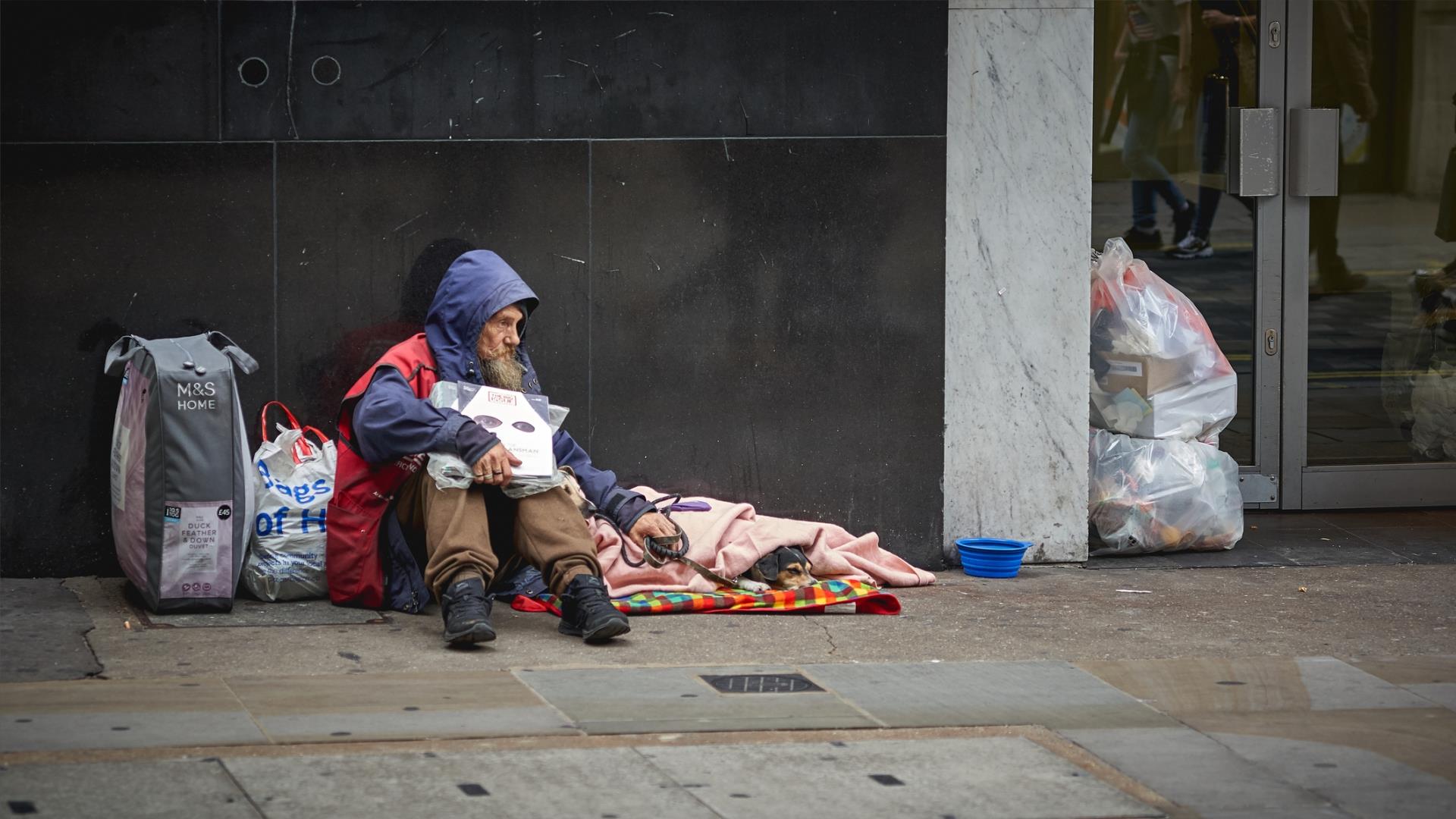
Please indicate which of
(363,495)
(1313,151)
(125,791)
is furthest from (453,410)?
(1313,151)

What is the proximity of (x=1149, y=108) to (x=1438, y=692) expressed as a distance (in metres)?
3.57

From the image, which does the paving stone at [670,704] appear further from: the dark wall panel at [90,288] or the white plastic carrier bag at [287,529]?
the dark wall panel at [90,288]

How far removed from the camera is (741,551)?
6531mm

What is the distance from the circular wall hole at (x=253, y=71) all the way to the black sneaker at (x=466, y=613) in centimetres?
203

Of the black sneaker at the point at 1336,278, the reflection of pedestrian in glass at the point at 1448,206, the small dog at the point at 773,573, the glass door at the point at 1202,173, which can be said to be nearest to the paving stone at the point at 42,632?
the small dog at the point at 773,573

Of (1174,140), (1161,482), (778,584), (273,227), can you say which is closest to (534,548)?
(778,584)

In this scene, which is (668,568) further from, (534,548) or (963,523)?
(963,523)

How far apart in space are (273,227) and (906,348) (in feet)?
7.75

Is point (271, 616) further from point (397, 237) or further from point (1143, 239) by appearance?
point (1143, 239)

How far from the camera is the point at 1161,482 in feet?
24.6

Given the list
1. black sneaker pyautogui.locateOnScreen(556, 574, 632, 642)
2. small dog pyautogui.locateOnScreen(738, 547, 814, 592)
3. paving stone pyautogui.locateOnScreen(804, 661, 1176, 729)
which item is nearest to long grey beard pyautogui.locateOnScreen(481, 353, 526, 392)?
black sneaker pyautogui.locateOnScreen(556, 574, 632, 642)

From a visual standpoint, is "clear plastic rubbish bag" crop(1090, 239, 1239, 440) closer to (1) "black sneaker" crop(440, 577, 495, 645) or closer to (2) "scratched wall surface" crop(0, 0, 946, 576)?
(2) "scratched wall surface" crop(0, 0, 946, 576)

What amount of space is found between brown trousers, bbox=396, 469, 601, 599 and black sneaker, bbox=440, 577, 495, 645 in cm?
5

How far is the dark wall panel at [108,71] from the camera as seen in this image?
250 inches
